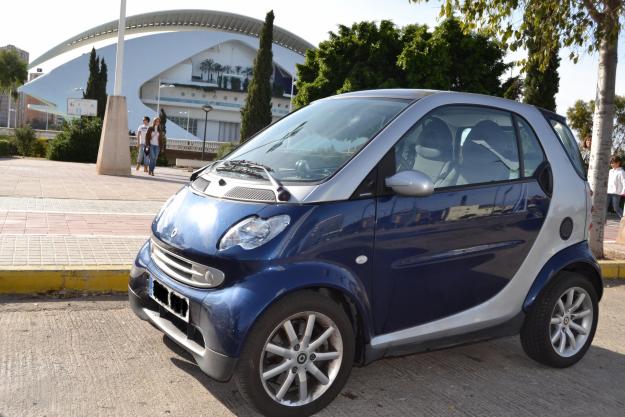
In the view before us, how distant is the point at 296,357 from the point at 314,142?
1271 millimetres

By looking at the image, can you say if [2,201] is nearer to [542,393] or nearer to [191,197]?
[191,197]

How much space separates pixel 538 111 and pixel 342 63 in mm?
27827

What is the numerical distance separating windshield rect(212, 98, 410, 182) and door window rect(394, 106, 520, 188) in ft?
0.67

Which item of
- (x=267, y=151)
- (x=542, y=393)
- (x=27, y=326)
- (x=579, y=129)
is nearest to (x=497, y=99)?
(x=267, y=151)

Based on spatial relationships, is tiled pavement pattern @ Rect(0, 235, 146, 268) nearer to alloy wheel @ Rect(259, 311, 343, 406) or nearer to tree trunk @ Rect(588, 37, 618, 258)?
alloy wheel @ Rect(259, 311, 343, 406)

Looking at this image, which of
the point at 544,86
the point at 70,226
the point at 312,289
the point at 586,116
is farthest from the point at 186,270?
the point at 586,116

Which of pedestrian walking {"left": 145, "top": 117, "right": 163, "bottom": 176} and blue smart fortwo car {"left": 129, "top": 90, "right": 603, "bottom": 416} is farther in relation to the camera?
pedestrian walking {"left": 145, "top": 117, "right": 163, "bottom": 176}

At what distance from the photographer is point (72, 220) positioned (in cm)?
761

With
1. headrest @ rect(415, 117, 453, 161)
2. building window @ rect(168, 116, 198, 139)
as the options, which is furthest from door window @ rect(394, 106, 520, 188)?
building window @ rect(168, 116, 198, 139)

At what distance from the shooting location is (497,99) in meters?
4.00

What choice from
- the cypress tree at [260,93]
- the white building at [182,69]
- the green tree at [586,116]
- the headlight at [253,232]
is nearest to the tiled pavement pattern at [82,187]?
the headlight at [253,232]

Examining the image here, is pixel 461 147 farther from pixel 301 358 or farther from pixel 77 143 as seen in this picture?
pixel 77 143

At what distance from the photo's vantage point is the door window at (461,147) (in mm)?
3480

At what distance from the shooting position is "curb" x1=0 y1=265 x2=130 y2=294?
192 inches
